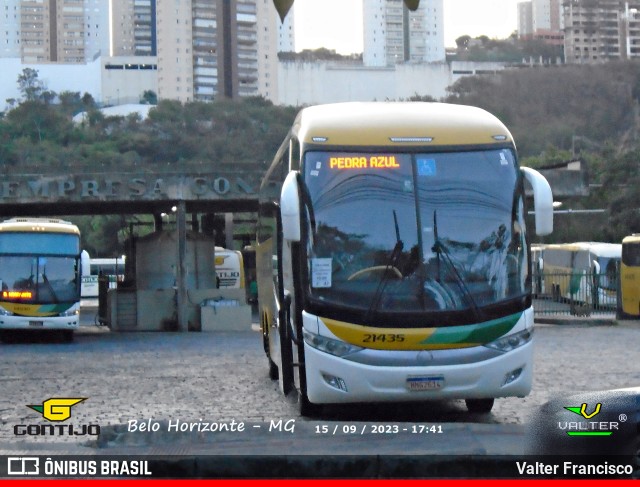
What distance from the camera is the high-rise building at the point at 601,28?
172m

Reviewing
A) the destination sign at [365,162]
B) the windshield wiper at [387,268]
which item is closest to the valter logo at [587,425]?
the windshield wiper at [387,268]

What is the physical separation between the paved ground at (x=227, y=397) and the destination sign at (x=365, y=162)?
244 centimetres

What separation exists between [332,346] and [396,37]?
175m

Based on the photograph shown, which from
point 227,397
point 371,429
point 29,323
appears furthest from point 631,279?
point 371,429

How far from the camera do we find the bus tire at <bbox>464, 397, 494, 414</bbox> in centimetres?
1159

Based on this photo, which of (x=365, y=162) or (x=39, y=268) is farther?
(x=39, y=268)

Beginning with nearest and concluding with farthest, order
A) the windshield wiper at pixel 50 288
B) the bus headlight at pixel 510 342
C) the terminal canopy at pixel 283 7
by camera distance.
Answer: the terminal canopy at pixel 283 7 < the bus headlight at pixel 510 342 < the windshield wiper at pixel 50 288

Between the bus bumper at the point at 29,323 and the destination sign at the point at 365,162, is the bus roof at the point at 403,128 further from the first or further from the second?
the bus bumper at the point at 29,323

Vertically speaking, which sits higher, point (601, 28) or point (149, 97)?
point (601, 28)

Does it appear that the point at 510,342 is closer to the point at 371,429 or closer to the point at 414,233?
the point at 414,233

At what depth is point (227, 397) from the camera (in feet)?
44.2

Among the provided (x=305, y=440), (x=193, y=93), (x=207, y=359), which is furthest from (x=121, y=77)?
(x=305, y=440)

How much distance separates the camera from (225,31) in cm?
16412

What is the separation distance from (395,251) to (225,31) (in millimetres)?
156959
